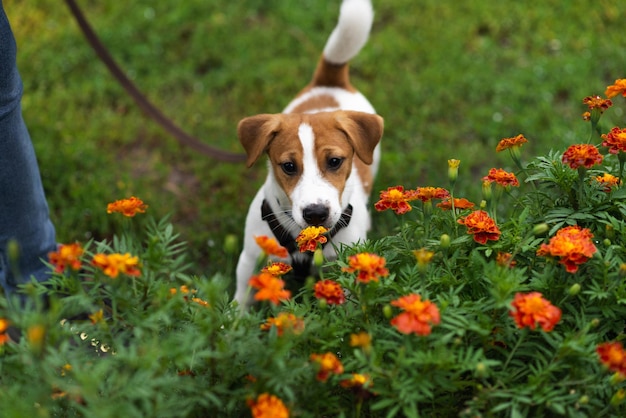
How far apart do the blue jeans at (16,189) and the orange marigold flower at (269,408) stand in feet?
5.05

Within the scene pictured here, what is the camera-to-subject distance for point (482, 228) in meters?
1.98

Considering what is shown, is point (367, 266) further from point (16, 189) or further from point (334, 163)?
point (16, 189)

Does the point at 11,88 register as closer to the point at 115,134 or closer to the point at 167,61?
the point at 115,134

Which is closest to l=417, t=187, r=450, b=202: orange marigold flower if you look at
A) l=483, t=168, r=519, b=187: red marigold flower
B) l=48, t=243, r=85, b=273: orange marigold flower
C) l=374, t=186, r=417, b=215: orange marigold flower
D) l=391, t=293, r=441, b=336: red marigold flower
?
l=374, t=186, r=417, b=215: orange marigold flower

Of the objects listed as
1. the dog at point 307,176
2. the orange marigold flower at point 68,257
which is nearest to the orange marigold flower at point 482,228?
the dog at point 307,176

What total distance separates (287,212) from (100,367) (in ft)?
5.15

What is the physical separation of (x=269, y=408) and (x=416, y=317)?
1.33 ft

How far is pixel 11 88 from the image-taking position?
2.70 m

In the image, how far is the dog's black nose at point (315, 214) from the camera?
2.67 meters

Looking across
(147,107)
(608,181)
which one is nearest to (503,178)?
(608,181)

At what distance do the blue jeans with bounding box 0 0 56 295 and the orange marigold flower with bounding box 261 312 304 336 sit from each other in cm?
138

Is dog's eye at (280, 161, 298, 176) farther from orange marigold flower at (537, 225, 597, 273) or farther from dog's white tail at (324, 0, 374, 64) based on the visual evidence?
orange marigold flower at (537, 225, 597, 273)

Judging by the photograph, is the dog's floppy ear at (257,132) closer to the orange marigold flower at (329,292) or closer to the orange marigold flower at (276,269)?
the orange marigold flower at (276,269)

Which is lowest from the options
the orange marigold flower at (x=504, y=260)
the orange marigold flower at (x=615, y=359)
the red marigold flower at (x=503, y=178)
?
the orange marigold flower at (x=615, y=359)
